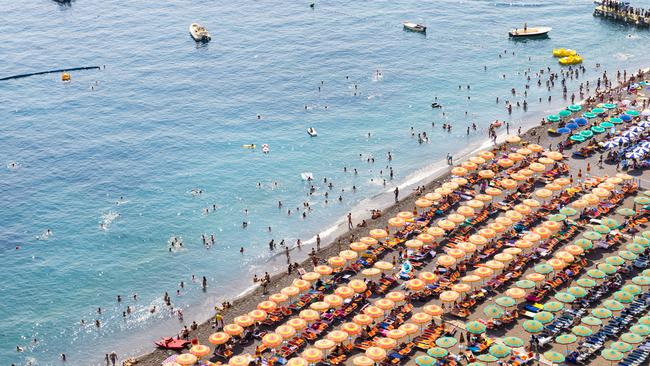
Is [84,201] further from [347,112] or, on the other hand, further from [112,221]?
[347,112]

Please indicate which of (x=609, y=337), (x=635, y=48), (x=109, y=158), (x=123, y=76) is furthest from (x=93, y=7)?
(x=609, y=337)

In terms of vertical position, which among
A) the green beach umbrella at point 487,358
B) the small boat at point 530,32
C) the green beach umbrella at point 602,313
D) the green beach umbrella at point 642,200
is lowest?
the green beach umbrella at point 487,358

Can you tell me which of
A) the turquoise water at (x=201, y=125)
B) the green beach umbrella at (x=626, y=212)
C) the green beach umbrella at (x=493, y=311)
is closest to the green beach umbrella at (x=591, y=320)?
the green beach umbrella at (x=493, y=311)

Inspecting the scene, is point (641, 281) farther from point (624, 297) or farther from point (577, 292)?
point (577, 292)

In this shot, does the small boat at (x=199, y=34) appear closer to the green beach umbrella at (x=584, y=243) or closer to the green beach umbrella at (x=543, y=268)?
the green beach umbrella at (x=584, y=243)

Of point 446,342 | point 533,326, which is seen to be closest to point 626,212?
point 533,326
